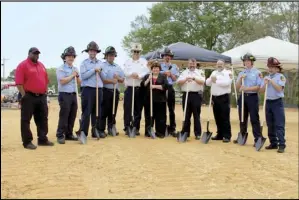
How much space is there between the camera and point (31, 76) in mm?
6660

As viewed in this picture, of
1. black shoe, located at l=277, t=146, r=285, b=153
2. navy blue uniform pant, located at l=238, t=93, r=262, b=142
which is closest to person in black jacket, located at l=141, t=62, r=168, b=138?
navy blue uniform pant, located at l=238, t=93, r=262, b=142

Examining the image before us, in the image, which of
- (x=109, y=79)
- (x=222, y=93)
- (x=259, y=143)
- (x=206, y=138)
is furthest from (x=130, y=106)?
(x=259, y=143)

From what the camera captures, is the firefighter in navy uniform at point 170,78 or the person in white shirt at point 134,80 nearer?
the person in white shirt at point 134,80

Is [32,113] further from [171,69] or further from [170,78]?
[171,69]

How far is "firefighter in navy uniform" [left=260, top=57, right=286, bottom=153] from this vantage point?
720cm

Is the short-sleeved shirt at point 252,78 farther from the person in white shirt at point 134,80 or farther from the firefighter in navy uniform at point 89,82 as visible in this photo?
the firefighter in navy uniform at point 89,82

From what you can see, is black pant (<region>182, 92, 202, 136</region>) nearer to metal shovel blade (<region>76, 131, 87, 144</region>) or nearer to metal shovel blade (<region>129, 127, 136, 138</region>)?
metal shovel blade (<region>129, 127, 136, 138</region>)

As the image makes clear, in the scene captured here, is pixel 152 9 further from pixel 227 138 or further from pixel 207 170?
pixel 207 170

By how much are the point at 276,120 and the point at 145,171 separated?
3298 millimetres

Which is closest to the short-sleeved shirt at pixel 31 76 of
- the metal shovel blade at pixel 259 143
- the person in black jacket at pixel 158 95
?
the person in black jacket at pixel 158 95

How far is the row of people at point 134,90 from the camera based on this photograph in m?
6.80

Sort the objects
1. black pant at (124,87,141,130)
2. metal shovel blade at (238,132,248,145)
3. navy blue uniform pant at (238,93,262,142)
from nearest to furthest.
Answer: navy blue uniform pant at (238,93,262,142)
metal shovel blade at (238,132,248,145)
black pant at (124,87,141,130)

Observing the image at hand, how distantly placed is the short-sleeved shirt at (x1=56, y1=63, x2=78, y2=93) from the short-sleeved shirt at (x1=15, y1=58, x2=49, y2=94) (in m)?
0.60

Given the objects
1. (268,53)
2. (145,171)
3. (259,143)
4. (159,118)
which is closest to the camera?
(145,171)
